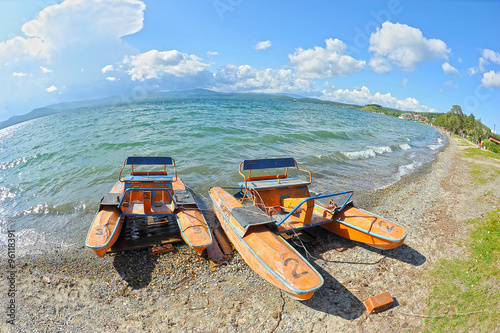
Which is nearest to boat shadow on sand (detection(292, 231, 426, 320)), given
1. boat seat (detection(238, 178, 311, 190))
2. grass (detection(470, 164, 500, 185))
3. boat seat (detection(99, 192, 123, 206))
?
boat seat (detection(238, 178, 311, 190))

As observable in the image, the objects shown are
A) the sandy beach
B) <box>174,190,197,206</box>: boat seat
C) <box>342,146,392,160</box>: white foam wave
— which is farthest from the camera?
<box>342,146,392,160</box>: white foam wave

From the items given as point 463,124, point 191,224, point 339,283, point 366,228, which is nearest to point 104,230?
point 191,224

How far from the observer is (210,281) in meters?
5.77

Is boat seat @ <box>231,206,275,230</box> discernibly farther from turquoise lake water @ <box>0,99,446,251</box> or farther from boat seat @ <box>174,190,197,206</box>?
turquoise lake water @ <box>0,99,446,251</box>

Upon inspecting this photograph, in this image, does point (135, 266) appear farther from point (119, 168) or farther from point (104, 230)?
point (119, 168)

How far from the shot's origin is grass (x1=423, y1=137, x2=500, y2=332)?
421cm

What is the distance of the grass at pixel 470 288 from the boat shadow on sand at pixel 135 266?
6.09 metres

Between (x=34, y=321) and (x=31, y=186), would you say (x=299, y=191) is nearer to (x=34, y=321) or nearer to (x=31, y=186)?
(x=34, y=321)

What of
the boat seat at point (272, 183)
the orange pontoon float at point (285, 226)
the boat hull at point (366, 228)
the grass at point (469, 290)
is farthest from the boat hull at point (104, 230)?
the grass at point (469, 290)

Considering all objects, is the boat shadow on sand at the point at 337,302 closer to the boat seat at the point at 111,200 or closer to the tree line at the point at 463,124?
the boat seat at the point at 111,200

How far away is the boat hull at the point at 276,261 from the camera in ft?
14.7

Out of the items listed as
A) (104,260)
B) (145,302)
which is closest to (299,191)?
(145,302)

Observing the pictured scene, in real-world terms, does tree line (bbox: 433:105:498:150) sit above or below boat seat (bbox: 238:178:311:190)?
above

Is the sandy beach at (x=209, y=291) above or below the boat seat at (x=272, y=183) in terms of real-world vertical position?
A: below
